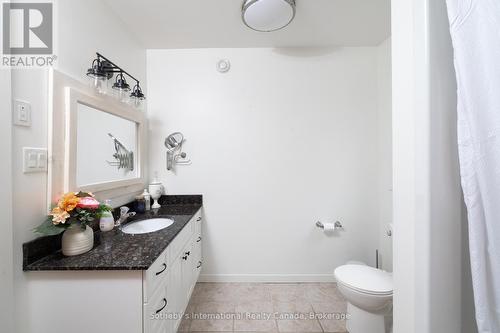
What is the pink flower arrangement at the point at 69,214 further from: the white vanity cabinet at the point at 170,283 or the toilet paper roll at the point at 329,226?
the toilet paper roll at the point at 329,226

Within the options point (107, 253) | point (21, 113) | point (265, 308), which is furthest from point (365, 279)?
point (21, 113)

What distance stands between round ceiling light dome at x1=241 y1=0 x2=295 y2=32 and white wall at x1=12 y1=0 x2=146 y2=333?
1.09m

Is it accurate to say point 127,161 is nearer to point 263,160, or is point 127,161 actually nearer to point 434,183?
point 263,160

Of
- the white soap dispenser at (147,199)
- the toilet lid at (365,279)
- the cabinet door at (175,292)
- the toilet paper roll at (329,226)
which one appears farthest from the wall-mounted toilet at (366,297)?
the white soap dispenser at (147,199)

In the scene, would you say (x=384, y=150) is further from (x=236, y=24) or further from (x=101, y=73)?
(x=101, y=73)

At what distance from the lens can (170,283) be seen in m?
1.16

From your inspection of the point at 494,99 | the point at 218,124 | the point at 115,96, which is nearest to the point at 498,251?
the point at 494,99

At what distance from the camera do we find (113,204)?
1.50 meters

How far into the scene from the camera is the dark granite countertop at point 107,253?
87cm

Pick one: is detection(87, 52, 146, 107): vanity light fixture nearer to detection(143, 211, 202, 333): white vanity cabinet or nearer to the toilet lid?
detection(143, 211, 202, 333): white vanity cabinet

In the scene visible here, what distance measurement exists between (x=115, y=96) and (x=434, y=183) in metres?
1.93

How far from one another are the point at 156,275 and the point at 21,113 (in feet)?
3.30

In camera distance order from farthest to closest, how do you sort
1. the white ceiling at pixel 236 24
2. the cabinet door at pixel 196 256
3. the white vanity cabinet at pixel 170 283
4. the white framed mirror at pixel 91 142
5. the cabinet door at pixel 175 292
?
the cabinet door at pixel 196 256 < the white ceiling at pixel 236 24 < the cabinet door at pixel 175 292 < the white framed mirror at pixel 91 142 < the white vanity cabinet at pixel 170 283

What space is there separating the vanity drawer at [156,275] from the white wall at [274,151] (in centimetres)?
97
